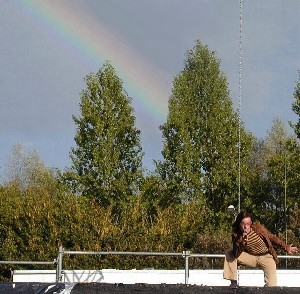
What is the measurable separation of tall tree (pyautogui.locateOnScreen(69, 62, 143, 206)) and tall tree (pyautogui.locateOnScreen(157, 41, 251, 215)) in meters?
2.35

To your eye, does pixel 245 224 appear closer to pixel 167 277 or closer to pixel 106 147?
pixel 167 277

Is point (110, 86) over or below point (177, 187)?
over

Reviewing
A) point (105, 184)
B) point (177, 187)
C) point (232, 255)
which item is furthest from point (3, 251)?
point (232, 255)

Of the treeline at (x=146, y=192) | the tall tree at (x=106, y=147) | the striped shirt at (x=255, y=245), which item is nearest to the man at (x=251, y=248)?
the striped shirt at (x=255, y=245)

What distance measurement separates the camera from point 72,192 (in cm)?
4081

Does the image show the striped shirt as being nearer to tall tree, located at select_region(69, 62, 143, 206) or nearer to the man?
the man

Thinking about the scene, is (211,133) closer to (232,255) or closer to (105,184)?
(105,184)

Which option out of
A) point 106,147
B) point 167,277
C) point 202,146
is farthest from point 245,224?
point 202,146

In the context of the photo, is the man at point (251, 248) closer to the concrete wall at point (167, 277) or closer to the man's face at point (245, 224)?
the man's face at point (245, 224)

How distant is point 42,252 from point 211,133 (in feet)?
52.1

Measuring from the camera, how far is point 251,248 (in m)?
10.1

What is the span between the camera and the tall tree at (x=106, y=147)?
40.5m

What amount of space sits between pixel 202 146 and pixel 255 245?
3626 cm

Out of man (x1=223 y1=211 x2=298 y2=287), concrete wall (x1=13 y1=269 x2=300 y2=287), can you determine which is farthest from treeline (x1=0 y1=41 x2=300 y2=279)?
man (x1=223 y1=211 x2=298 y2=287)
